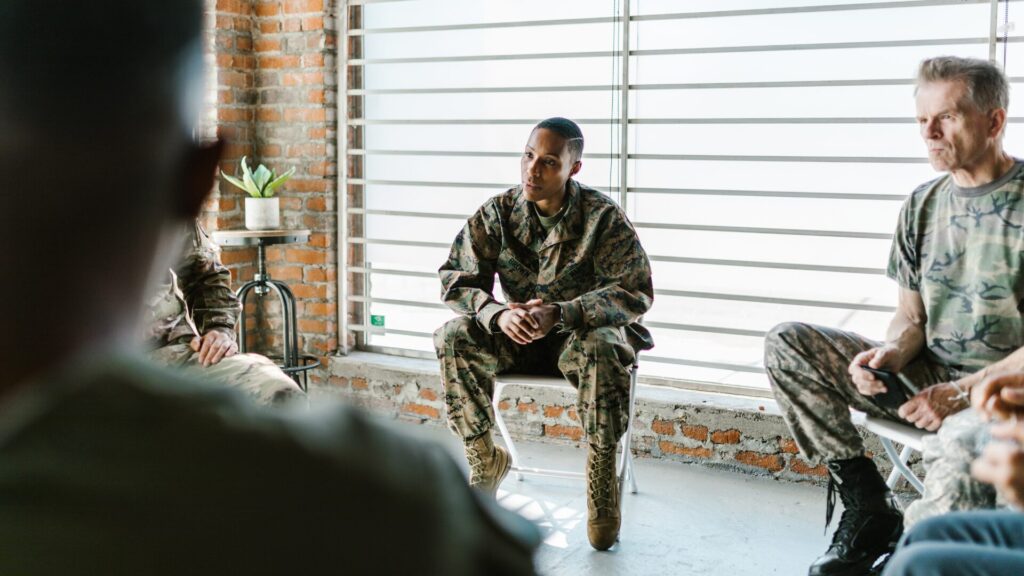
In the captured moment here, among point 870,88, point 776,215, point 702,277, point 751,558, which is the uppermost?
point 870,88

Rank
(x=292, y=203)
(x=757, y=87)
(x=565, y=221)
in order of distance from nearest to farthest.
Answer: (x=565, y=221) < (x=757, y=87) < (x=292, y=203)

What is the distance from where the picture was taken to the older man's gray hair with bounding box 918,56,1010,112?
2816 mm

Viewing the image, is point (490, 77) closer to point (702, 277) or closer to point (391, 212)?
point (391, 212)

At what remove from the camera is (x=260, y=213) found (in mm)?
4379

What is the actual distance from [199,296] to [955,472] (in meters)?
2.34

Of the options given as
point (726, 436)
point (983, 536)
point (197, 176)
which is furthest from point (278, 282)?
point (197, 176)

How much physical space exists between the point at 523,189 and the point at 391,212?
1.34 meters

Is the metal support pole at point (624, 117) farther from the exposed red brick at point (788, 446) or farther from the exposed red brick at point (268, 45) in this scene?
the exposed red brick at point (268, 45)

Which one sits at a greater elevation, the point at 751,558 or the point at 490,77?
the point at 490,77

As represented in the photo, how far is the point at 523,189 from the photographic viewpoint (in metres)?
3.53

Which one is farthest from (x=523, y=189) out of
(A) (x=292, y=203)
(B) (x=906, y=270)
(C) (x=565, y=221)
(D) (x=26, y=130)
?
(D) (x=26, y=130)

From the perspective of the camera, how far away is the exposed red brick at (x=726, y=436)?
12.7 feet

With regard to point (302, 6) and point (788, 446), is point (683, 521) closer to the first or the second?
point (788, 446)

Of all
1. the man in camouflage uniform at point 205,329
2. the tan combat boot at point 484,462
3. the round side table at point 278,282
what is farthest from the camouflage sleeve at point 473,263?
the round side table at point 278,282
